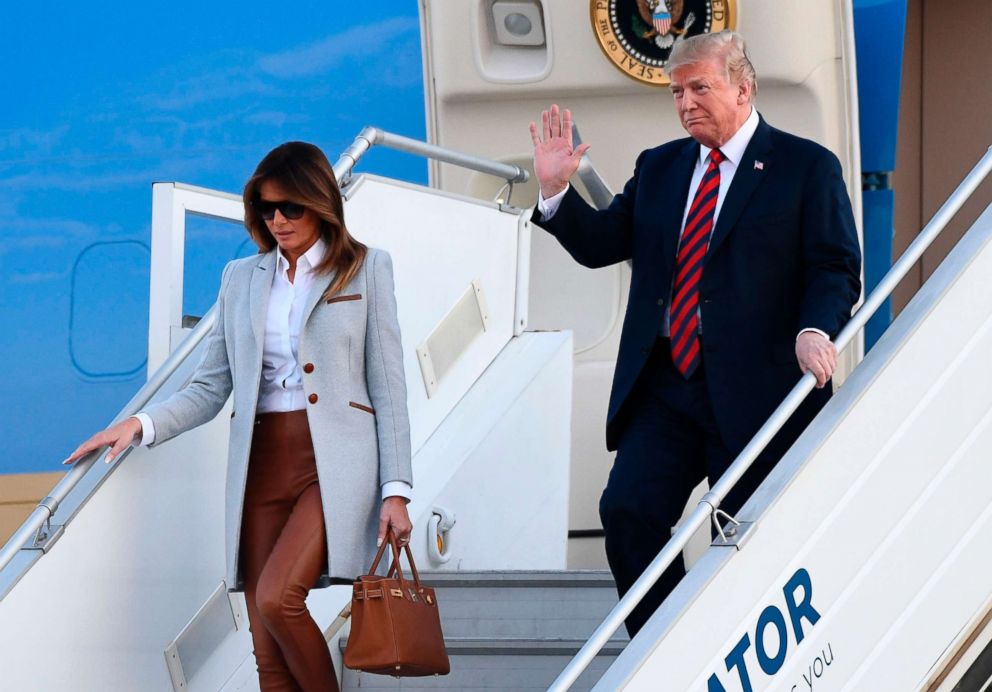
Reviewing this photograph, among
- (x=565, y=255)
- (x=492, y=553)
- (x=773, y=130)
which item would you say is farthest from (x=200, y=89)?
(x=773, y=130)

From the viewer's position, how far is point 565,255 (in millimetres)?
7617

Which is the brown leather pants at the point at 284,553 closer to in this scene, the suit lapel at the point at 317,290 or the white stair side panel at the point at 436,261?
the suit lapel at the point at 317,290

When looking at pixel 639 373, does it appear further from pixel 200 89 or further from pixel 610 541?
pixel 200 89

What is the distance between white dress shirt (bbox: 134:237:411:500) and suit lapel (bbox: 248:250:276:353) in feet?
0.06

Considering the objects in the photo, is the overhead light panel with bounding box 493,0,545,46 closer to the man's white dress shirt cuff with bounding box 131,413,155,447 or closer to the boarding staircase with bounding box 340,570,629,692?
the boarding staircase with bounding box 340,570,629,692

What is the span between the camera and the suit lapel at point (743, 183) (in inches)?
124

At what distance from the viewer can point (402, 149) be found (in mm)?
4965

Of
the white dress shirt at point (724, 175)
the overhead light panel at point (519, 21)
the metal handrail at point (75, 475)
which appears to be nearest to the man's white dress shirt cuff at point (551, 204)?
the white dress shirt at point (724, 175)

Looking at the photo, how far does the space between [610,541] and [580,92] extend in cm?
433

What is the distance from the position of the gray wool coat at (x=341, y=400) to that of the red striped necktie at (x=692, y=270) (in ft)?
1.91

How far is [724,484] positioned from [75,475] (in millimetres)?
1449

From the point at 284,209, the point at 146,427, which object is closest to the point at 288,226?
the point at 284,209

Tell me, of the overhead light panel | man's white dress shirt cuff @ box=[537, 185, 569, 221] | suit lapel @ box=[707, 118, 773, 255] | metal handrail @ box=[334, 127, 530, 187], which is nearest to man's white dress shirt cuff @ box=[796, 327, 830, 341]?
suit lapel @ box=[707, 118, 773, 255]

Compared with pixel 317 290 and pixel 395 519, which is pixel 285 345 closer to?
pixel 317 290
